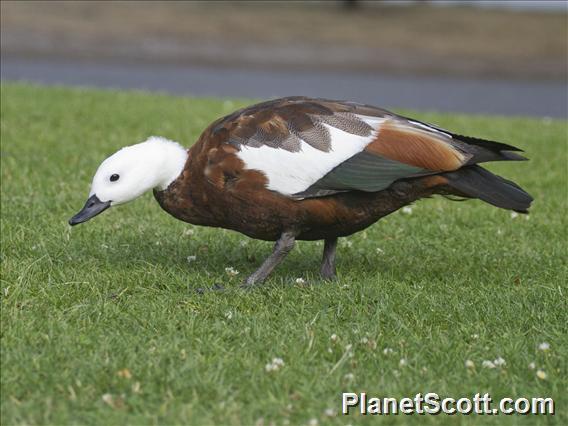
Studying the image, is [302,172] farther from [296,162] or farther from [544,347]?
[544,347]

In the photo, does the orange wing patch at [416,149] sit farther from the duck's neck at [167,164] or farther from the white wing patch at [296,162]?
the duck's neck at [167,164]

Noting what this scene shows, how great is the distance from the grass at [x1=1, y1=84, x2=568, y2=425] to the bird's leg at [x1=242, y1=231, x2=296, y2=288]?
110 millimetres

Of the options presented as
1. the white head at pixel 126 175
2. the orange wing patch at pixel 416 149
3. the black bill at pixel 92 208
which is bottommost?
the black bill at pixel 92 208

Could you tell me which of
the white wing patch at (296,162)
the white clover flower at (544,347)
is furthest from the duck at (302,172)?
the white clover flower at (544,347)

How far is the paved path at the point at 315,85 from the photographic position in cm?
1566

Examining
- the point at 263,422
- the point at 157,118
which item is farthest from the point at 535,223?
the point at 157,118

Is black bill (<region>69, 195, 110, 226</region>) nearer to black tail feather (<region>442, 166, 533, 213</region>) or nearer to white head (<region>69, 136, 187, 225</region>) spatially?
white head (<region>69, 136, 187, 225</region>)

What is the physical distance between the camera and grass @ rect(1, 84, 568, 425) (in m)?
3.77

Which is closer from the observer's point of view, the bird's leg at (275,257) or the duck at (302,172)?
the duck at (302,172)

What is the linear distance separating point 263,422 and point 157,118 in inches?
307

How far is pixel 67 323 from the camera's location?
4.41 m

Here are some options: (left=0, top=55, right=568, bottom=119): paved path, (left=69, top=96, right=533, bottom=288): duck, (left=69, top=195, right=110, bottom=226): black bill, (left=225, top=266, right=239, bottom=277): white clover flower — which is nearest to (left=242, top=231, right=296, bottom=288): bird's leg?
(left=69, top=96, right=533, bottom=288): duck

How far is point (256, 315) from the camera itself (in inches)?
183

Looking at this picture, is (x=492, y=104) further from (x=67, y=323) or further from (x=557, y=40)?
(x=67, y=323)
